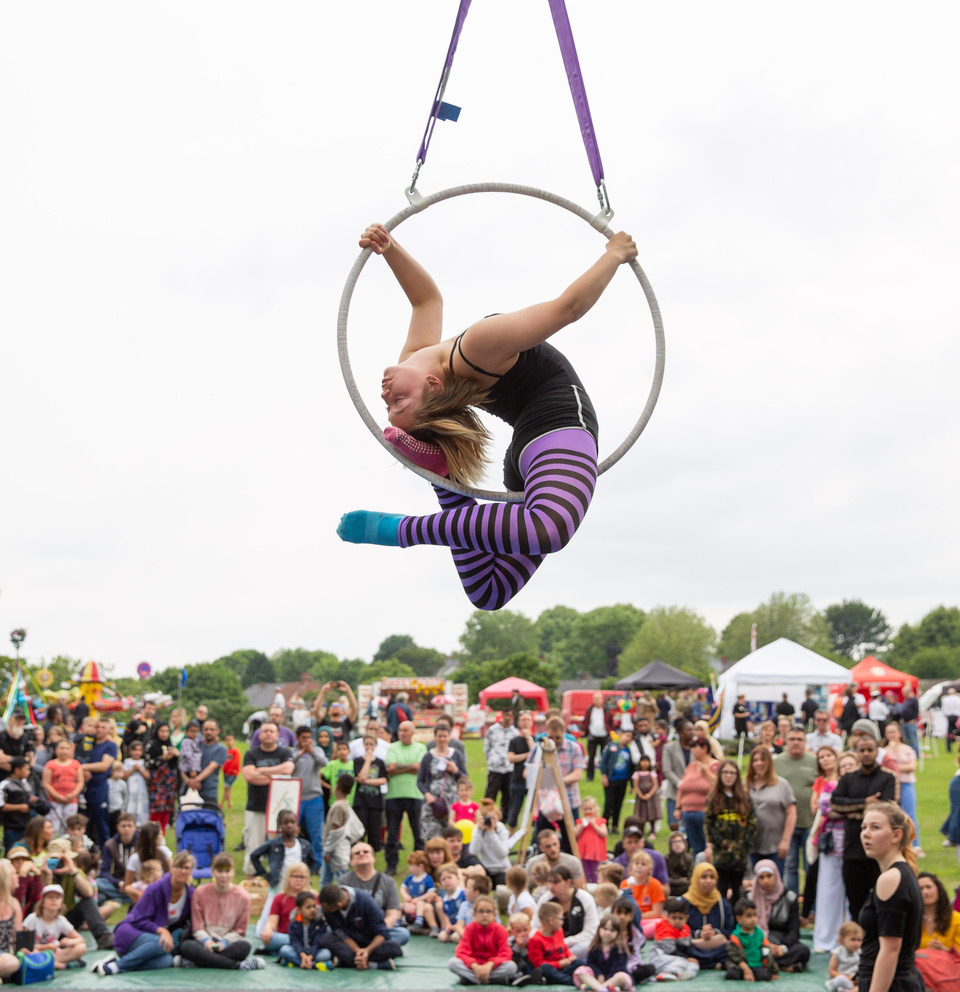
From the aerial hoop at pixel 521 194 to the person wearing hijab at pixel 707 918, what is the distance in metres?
4.94

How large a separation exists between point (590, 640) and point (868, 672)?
57.6 metres

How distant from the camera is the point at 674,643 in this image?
64.2 meters

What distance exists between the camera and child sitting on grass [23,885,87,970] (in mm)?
7434

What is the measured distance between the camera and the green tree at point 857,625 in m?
84.6

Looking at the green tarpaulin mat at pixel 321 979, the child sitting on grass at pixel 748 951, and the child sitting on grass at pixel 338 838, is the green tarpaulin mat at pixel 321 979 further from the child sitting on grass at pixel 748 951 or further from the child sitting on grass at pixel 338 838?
the child sitting on grass at pixel 338 838

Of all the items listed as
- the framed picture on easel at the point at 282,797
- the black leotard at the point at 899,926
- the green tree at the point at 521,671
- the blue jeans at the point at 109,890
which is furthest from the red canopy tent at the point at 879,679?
the green tree at the point at 521,671

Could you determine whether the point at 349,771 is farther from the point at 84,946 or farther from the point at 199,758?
the point at 84,946

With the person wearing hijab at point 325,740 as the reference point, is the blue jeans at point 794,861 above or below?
below

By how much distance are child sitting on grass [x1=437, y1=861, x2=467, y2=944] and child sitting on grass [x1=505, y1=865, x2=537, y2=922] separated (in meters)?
0.64

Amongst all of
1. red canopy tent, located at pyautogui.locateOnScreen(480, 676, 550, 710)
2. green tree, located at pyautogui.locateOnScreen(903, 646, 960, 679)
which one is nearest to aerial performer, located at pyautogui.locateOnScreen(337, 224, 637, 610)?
red canopy tent, located at pyautogui.locateOnScreen(480, 676, 550, 710)

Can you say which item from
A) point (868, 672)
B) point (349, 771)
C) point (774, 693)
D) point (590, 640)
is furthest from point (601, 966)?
point (590, 640)

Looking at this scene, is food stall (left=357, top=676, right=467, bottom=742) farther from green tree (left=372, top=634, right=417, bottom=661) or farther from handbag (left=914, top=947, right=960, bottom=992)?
green tree (left=372, top=634, right=417, bottom=661)

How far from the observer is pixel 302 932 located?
25.1 ft

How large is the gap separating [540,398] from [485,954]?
4940 millimetres
